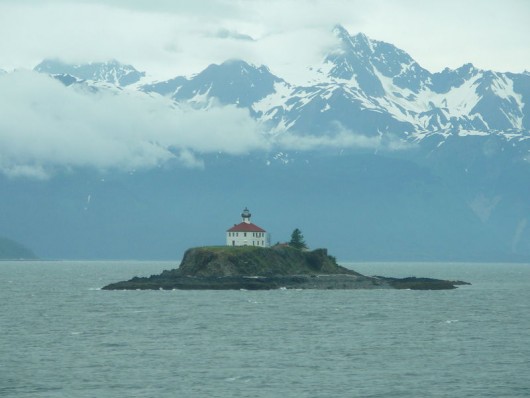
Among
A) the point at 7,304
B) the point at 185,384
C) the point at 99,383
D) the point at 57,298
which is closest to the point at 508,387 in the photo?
the point at 185,384

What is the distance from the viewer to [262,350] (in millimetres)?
115125

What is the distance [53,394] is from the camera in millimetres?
89812

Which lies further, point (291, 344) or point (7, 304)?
point (7, 304)

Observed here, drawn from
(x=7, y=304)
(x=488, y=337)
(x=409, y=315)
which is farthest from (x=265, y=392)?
(x=7, y=304)

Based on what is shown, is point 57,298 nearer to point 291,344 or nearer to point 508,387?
point 291,344

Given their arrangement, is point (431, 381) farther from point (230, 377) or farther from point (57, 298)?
point (57, 298)

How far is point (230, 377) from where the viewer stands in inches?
3851

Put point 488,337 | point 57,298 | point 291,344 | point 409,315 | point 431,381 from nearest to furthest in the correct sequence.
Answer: point 431,381
point 291,344
point 488,337
point 409,315
point 57,298

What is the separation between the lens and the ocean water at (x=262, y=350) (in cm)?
9338

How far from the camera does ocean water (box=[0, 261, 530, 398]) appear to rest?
306 ft

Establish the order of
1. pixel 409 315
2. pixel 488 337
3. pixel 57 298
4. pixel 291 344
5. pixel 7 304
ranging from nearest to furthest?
1. pixel 291 344
2. pixel 488 337
3. pixel 409 315
4. pixel 7 304
5. pixel 57 298

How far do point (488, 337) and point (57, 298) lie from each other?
91.1 metres

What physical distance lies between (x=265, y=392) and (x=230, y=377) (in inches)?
287

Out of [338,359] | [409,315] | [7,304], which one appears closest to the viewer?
[338,359]
